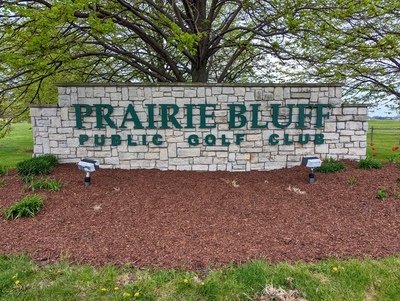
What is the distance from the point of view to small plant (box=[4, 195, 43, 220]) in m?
4.20

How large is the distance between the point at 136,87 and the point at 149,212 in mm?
3114

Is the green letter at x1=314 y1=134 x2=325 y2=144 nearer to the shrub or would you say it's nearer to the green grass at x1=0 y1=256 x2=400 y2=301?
the green grass at x1=0 y1=256 x2=400 y2=301

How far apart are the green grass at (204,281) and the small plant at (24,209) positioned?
1.21 metres

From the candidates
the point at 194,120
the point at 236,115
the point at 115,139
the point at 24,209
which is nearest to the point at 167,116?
the point at 194,120

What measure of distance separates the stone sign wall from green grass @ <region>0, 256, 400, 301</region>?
12.2 ft

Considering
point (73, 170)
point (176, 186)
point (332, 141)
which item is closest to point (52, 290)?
point (176, 186)

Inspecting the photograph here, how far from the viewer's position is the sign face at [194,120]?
6520 mm

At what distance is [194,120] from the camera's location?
659 cm

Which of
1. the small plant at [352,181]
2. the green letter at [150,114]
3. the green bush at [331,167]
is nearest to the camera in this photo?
the small plant at [352,181]

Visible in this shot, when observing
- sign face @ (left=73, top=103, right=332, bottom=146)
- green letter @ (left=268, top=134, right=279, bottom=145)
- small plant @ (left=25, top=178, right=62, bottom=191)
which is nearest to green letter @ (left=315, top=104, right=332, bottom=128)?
sign face @ (left=73, top=103, right=332, bottom=146)

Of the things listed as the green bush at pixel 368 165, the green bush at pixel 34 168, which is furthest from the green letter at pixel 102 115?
the green bush at pixel 368 165

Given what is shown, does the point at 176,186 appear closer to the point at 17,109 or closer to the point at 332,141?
the point at 332,141

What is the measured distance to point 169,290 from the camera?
8.93ft

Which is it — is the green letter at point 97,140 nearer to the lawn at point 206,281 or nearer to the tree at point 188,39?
the tree at point 188,39
